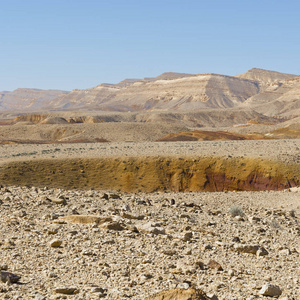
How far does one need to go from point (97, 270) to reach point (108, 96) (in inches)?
6830

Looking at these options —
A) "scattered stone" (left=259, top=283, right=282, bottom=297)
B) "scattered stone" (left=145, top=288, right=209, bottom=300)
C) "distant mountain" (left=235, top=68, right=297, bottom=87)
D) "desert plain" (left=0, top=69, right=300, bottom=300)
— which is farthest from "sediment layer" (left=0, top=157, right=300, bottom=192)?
"distant mountain" (left=235, top=68, right=297, bottom=87)

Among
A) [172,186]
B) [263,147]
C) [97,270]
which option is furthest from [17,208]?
[263,147]

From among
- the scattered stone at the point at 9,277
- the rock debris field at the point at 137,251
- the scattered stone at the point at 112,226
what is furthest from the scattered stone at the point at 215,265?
the scattered stone at the point at 9,277

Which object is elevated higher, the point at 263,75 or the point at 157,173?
the point at 263,75

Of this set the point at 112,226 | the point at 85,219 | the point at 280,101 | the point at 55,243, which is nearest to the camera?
the point at 55,243

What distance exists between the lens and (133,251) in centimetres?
754

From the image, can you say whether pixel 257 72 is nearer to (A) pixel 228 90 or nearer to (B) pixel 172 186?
(A) pixel 228 90

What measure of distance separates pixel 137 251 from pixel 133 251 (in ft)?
0.23

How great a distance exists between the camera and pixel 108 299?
5.73m

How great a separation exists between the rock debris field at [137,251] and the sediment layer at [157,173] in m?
10.00

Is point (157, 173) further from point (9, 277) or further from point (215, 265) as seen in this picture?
point (9, 277)

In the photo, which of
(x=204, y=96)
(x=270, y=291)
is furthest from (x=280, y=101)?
(x=270, y=291)

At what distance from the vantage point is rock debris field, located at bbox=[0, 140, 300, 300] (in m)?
6.09

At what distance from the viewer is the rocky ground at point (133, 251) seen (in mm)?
6199
